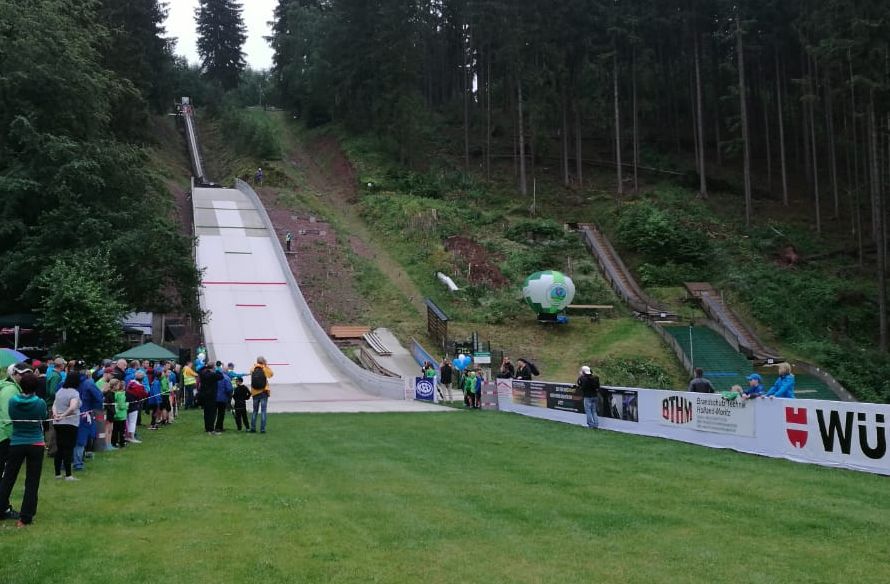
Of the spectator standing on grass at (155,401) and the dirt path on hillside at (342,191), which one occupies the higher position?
the dirt path on hillside at (342,191)

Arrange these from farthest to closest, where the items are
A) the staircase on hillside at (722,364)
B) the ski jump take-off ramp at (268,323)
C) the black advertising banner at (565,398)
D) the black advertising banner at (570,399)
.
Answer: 1. the staircase on hillside at (722,364)
2. the ski jump take-off ramp at (268,323)
3. the black advertising banner at (565,398)
4. the black advertising banner at (570,399)

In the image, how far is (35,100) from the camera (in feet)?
113

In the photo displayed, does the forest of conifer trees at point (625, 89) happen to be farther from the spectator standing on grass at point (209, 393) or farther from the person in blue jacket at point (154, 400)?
the person in blue jacket at point (154, 400)

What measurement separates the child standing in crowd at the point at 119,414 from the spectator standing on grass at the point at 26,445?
6356mm

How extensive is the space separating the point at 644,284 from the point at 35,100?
1283 inches

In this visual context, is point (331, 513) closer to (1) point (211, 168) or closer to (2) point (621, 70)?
(2) point (621, 70)

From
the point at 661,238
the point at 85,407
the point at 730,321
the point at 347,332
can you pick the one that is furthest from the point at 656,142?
the point at 85,407

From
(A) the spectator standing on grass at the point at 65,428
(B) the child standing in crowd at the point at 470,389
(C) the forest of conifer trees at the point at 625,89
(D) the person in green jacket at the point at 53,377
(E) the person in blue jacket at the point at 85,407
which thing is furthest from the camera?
(C) the forest of conifer trees at the point at 625,89

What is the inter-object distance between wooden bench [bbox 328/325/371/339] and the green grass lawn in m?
23.2

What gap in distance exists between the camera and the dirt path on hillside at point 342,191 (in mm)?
46000

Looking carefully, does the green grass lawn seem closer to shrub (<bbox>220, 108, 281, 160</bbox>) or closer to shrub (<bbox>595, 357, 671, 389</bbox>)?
shrub (<bbox>595, 357, 671, 389</bbox>)

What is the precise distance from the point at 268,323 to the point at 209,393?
22.3 m

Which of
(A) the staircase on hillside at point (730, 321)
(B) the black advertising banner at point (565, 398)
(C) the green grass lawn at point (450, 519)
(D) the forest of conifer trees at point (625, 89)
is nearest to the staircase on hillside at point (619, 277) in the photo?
(A) the staircase on hillside at point (730, 321)

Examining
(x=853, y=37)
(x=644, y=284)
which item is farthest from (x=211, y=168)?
(x=853, y=37)
